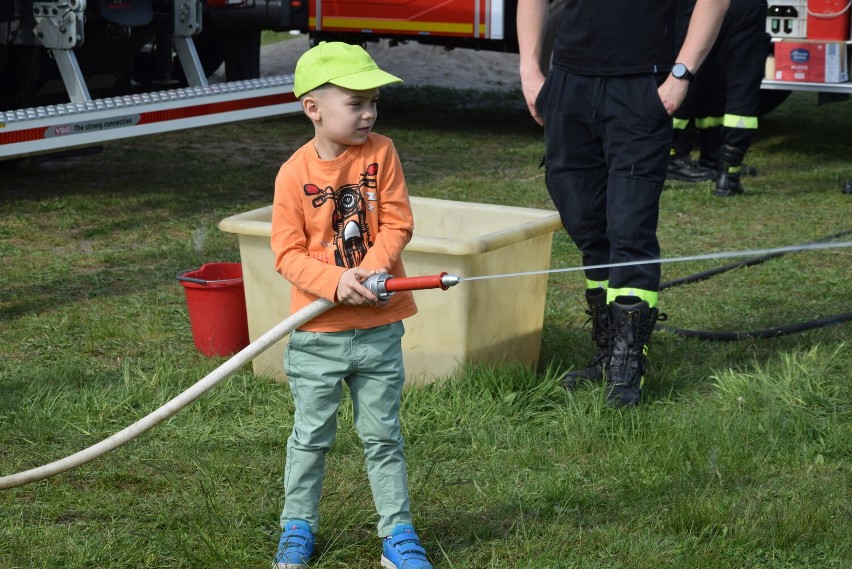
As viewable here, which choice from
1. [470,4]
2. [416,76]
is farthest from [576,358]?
[416,76]

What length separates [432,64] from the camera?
14547 mm

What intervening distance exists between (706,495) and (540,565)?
1.95 ft

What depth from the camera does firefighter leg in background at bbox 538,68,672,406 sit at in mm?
4031

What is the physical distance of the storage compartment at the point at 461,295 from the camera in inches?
159

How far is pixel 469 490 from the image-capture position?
3.48 m

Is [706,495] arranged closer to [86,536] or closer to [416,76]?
[86,536]

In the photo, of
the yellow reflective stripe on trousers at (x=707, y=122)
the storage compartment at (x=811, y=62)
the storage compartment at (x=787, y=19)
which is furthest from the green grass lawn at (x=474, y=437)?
the storage compartment at (x=787, y=19)

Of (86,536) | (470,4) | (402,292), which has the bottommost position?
(86,536)

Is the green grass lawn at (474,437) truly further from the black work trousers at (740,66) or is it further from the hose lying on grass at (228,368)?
the black work trousers at (740,66)

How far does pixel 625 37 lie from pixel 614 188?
498 millimetres

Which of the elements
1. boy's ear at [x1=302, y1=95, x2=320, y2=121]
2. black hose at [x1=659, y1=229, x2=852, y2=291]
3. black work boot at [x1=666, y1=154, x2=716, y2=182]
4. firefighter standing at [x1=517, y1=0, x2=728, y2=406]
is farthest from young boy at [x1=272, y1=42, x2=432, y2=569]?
black work boot at [x1=666, y1=154, x2=716, y2=182]

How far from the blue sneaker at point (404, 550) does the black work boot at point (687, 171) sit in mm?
5689

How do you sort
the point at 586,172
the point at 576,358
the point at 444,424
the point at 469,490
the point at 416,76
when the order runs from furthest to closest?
the point at 416,76 → the point at 576,358 → the point at 586,172 → the point at 444,424 → the point at 469,490

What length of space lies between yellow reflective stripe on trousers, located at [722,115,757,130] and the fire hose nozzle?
211 inches
